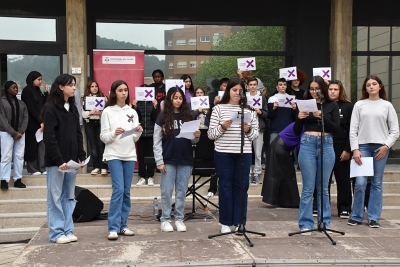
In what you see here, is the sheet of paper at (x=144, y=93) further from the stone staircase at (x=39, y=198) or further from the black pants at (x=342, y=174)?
the black pants at (x=342, y=174)

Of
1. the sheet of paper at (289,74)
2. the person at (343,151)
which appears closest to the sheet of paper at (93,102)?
the sheet of paper at (289,74)

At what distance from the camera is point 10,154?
10.1 meters

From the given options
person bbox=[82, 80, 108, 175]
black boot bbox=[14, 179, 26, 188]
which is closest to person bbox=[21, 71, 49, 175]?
black boot bbox=[14, 179, 26, 188]

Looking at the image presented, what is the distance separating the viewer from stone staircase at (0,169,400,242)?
9203 mm

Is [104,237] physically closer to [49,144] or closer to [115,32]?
[49,144]

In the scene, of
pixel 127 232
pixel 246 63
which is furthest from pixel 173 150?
pixel 246 63

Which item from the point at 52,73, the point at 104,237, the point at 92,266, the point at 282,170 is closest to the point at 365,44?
the point at 282,170

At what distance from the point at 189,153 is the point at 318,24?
677cm

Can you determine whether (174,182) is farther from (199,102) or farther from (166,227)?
(199,102)

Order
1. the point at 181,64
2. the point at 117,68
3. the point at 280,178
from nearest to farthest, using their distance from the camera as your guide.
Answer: the point at 280,178 < the point at 117,68 < the point at 181,64

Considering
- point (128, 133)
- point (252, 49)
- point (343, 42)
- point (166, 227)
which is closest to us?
point (128, 133)

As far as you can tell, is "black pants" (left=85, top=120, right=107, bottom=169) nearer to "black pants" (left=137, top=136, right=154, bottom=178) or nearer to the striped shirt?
"black pants" (left=137, top=136, right=154, bottom=178)

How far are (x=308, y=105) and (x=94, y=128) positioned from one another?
199 inches

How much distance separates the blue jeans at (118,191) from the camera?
716cm
